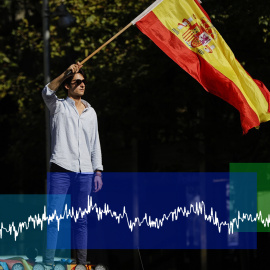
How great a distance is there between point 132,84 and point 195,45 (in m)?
7.47

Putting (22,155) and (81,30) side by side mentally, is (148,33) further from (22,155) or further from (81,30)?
(22,155)

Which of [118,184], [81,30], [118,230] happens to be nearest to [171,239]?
[118,230]

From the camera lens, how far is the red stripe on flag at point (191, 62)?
871 cm

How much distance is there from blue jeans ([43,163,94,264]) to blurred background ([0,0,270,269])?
684 centimetres

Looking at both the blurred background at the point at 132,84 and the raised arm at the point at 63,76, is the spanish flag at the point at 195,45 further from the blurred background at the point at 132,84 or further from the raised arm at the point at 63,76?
the blurred background at the point at 132,84

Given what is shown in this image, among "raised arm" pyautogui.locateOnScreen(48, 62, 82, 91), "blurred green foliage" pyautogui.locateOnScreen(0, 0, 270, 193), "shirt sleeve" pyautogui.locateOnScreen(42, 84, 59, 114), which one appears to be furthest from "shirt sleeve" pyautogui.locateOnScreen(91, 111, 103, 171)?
"blurred green foliage" pyautogui.locateOnScreen(0, 0, 270, 193)

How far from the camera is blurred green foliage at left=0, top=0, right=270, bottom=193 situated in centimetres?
1591

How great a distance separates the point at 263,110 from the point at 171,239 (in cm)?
1125

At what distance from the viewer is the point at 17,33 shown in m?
18.0

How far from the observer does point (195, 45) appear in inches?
344
